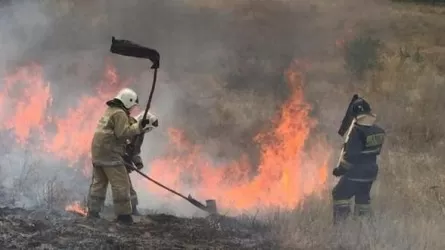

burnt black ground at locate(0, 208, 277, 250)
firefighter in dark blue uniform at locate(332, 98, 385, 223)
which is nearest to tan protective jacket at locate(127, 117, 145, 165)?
burnt black ground at locate(0, 208, 277, 250)

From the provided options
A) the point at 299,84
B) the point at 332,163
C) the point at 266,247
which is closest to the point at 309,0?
the point at 299,84

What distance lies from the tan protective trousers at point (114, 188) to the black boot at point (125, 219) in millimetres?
34

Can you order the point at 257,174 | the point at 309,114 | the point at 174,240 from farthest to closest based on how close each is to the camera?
1. the point at 309,114
2. the point at 257,174
3. the point at 174,240

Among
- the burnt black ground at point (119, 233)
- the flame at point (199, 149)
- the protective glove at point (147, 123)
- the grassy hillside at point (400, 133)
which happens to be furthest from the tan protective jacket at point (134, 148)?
the grassy hillside at point (400, 133)

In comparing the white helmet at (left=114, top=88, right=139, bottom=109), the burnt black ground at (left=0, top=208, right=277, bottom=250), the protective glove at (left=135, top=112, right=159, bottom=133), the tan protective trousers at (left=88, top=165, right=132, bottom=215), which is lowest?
the burnt black ground at (left=0, top=208, right=277, bottom=250)

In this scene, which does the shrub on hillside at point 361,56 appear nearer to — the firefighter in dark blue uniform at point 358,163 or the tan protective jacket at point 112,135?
the firefighter in dark blue uniform at point 358,163

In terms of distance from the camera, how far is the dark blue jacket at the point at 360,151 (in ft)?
25.2

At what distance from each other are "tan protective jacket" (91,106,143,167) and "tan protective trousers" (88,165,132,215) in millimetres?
96

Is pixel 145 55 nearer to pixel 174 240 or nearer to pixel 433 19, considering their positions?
pixel 174 240

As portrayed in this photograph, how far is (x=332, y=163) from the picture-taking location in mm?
10414

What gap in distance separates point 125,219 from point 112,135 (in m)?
0.97

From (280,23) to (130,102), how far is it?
21.5 ft

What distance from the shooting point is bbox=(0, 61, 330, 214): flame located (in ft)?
31.4

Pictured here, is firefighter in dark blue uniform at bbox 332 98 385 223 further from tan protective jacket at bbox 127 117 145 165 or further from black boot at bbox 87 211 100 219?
black boot at bbox 87 211 100 219
